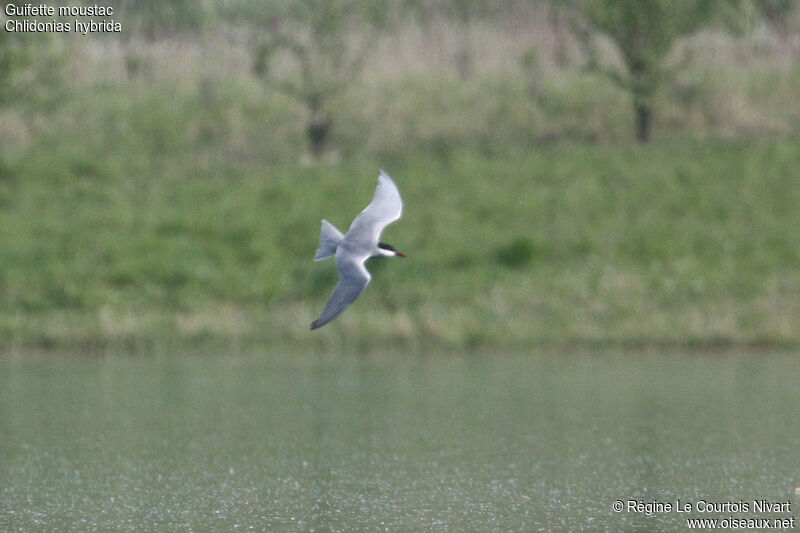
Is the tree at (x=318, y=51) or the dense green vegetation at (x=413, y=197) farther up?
the tree at (x=318, y=51)

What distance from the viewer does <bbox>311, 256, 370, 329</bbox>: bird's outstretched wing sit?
9516 millimetres

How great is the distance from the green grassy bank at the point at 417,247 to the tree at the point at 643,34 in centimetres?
111

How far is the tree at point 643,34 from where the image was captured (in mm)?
25984

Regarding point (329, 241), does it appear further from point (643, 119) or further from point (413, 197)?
point (643, 119)

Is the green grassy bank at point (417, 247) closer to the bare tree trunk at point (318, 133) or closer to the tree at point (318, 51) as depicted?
the bare tree trunk at point (318, 133)

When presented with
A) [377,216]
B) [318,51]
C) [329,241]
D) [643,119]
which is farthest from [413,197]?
[329,241]

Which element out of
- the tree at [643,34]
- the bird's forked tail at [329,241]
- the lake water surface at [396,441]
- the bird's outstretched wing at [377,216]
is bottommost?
the lake water surface at [396,441]

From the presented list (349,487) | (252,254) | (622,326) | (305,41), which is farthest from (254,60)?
(349,487)

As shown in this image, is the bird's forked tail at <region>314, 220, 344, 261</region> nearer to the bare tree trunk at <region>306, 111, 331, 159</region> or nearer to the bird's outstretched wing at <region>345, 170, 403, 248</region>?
the bird's outstretched wing at <region>345, 170, 403, 248</region>

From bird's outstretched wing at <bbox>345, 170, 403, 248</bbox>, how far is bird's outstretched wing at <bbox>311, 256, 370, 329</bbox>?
0.22 metres

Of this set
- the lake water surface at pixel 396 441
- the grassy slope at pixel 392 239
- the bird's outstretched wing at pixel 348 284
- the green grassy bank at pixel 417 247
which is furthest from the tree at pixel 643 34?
the bird's outstretched wing at pixel 348 284

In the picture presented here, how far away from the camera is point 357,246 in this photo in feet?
32.4

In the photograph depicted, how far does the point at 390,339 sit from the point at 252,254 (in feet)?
11.8

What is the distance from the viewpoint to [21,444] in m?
12.9
